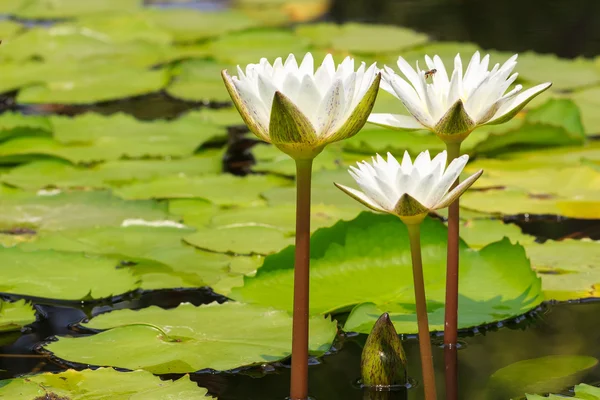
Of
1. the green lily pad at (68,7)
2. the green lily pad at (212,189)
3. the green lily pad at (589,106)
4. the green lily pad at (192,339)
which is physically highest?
the green lily pad at (68,7)

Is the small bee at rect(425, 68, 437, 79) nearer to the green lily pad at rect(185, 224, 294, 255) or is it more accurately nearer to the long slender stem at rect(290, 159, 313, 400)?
the long slender stem at rect(290, 159, 313, 400)

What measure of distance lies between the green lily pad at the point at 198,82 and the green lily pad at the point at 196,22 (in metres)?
0.66

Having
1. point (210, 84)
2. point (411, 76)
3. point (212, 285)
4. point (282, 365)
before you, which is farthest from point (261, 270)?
point (210, 84)

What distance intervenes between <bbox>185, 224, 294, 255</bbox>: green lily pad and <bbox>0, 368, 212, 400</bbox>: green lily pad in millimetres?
550

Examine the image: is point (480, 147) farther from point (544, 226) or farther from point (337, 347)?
point (337, 347)

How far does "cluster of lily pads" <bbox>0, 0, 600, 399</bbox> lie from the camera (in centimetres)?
133

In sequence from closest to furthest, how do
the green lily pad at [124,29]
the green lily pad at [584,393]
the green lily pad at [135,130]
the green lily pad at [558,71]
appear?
the green lily pad at [584,393] < the green lily pad at [135,130] < the green lily pad at [558,71] < the green lily pad at [124,29]

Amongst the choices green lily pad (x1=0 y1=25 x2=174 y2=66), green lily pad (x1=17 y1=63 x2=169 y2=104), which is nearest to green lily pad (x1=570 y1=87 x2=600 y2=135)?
green lily pad (x1=17 y1=63 x2=169 y2=104)

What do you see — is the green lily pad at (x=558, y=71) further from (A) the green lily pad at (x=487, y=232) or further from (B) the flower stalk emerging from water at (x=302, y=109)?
(B) the flower stalk emerging from water at (x=302, y=109)

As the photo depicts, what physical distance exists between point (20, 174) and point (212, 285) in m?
0.89

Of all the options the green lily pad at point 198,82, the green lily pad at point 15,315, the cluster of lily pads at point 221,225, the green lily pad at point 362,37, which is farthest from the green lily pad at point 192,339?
the green lily pad at point 362,37

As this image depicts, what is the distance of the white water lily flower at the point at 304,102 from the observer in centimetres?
97

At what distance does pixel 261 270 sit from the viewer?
1.47 meters

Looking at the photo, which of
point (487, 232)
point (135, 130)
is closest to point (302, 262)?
point (487, 232)
